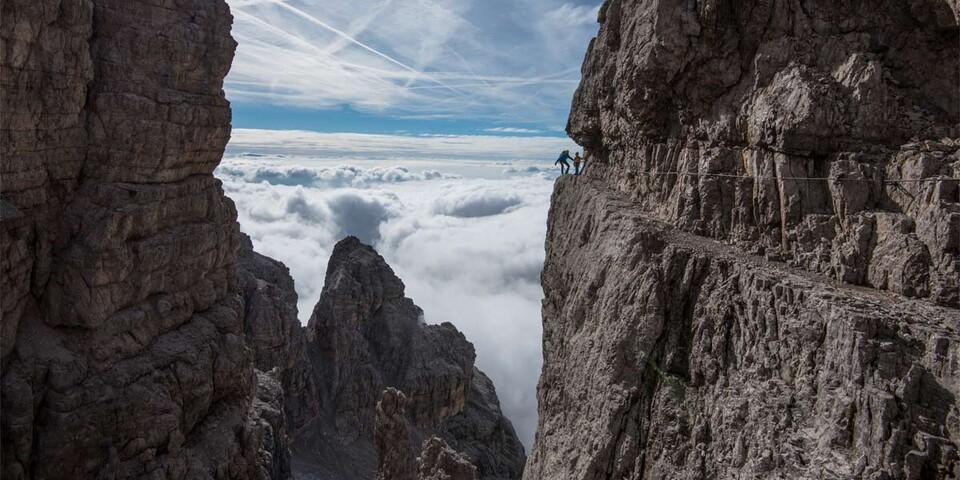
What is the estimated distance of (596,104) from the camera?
31766 millimetres

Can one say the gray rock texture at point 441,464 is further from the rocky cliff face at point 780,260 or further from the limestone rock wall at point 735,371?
the rocky cliff face at point 780,260

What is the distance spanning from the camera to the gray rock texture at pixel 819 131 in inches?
551

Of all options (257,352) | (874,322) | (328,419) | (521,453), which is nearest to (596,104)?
(874,322)

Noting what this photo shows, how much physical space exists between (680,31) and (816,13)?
439 cm

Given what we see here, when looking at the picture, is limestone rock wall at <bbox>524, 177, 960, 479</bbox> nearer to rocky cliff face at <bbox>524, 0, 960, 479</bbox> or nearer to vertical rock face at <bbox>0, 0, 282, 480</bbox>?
rocky cliff face at <bbox>524, 0, 960, 479</bbox>

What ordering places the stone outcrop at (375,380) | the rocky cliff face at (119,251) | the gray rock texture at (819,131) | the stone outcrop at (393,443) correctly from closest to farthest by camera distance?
the gray rock texture at (819,131) → the rocky cliff face at (119,251) → the stone outcrop at (393,443) → the stone outcrop at (375,380)

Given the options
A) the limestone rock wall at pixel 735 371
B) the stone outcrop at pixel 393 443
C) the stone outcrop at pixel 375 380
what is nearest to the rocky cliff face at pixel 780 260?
the limestone rock wall at pixel 735 371

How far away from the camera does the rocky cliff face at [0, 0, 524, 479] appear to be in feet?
90.9

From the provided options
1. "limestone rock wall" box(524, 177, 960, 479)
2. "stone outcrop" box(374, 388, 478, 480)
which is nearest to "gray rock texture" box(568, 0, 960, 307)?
"limestone rock wall" box(524, 177, 960, 479)

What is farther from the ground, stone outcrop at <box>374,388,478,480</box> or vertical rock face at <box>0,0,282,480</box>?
vertical rock face at <box>0,0,282,480</box>

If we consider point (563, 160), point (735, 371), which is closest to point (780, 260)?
point (735, 371)

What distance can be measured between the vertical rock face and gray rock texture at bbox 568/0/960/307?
26.5m

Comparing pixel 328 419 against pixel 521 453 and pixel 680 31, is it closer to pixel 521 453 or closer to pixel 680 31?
pixel 521 453

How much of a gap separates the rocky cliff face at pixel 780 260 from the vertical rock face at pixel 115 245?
71.2 ft
